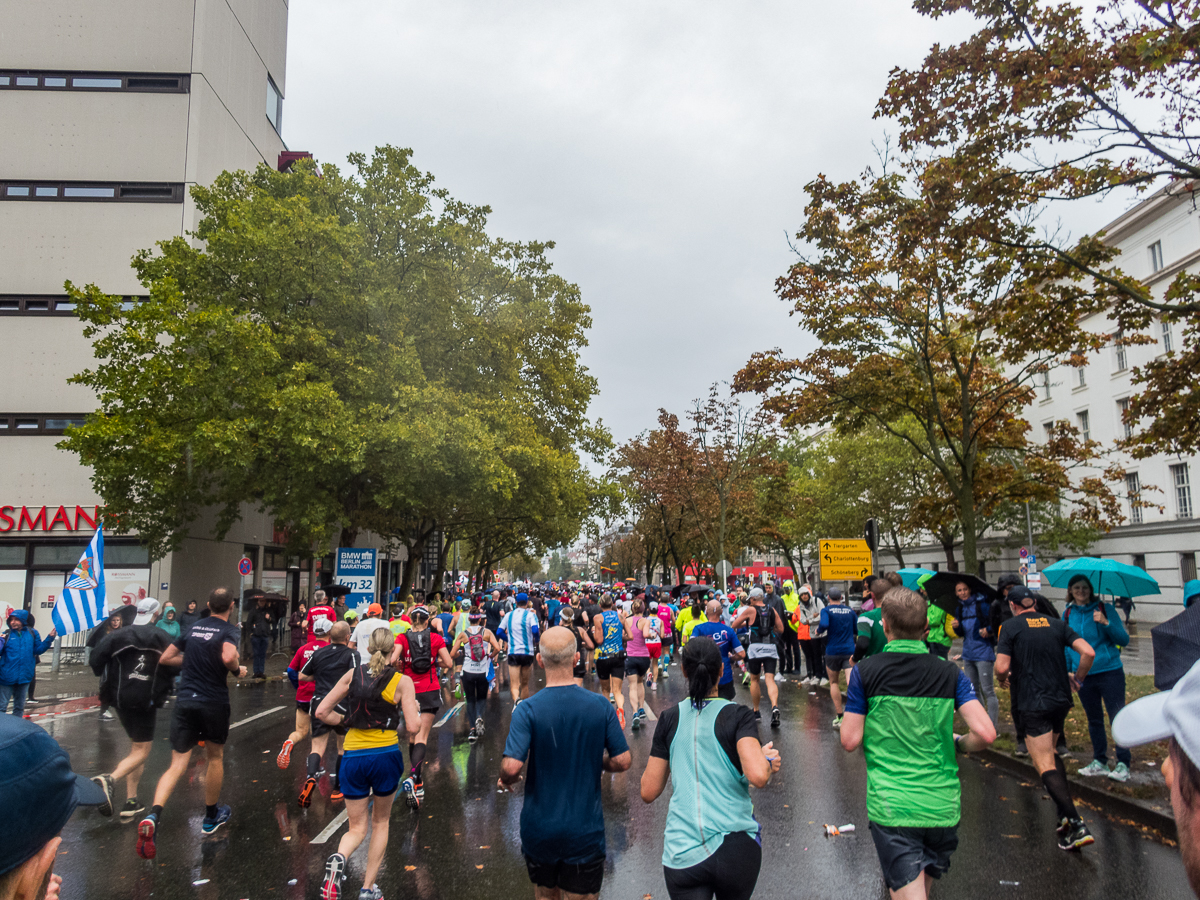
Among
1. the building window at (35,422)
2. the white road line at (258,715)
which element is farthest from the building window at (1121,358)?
the building window at (35,422)

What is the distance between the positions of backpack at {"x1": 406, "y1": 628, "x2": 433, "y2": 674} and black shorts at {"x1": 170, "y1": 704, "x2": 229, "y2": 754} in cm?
221

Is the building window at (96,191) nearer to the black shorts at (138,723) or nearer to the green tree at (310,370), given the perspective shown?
the green tree at (310,370)

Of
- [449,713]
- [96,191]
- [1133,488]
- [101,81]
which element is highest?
[101,81]

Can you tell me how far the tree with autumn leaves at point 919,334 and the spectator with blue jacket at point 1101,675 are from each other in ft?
16.4

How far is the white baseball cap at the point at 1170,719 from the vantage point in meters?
1.02

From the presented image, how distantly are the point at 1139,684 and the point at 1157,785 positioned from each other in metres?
8.11

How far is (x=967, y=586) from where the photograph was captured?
10383mm

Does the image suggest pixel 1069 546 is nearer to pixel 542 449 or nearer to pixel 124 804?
pixel 542 449

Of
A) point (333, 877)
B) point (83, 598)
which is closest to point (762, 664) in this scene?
point (333, 877)

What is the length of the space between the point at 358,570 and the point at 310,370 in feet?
18.7

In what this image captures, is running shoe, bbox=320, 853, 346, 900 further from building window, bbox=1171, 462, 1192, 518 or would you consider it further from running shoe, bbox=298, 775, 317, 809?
building window, bbox=1171, 462, 1192, 518

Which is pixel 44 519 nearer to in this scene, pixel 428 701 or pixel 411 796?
pixel 428 701

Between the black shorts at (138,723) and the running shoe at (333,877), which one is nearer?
the running shoe at (333,877)

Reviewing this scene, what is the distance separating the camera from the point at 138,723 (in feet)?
25.0
